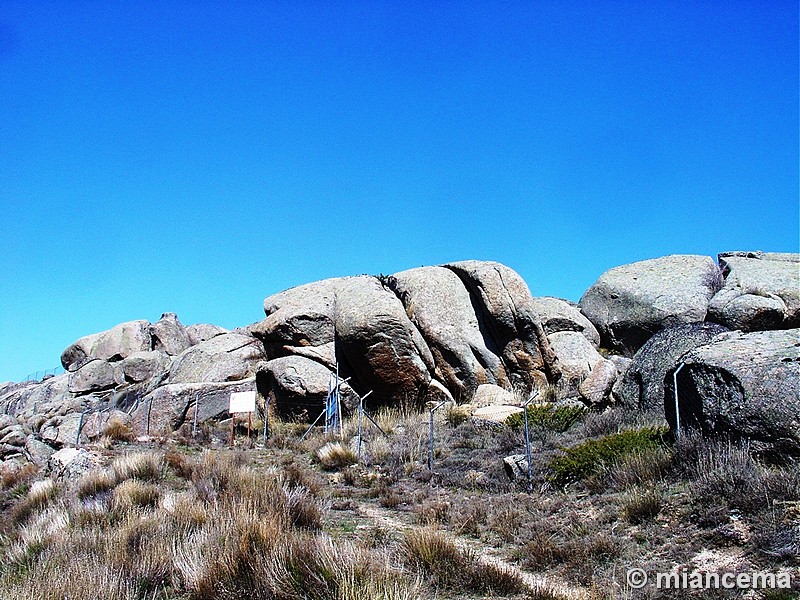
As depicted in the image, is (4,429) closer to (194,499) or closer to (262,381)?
(262,381)

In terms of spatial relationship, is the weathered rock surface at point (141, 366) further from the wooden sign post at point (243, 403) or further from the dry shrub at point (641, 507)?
the dry shrub at point (641, 507)

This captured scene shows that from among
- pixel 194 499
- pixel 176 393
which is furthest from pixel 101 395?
pixel 194 499

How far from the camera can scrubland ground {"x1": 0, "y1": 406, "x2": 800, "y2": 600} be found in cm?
668

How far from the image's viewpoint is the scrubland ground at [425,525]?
668 cm

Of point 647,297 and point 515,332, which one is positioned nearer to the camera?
point 515,332

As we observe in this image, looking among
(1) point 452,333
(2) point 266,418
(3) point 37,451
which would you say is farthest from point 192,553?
(1) point 452,333

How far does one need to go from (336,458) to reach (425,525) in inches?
240

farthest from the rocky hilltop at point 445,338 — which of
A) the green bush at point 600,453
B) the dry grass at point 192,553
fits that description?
the dry grass at point 192,553

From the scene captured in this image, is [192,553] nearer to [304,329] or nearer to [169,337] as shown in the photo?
[304,329]

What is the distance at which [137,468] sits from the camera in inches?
543

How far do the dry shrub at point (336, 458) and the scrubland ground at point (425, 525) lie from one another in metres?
0.85

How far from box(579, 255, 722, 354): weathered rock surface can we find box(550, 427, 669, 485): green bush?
13.4m

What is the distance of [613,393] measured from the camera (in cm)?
1625

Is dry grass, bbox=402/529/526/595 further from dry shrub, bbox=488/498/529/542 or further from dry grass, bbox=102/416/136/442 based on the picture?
dry grass, bbox=102/416/136/442
